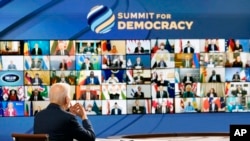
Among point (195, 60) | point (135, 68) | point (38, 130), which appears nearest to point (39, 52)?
point (135, 68)

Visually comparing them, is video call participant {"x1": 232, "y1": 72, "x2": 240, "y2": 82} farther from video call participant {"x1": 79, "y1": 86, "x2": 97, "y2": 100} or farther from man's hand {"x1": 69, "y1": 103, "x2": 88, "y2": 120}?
man's hand {"x1": 69, "y1": 103, "x2": 88, "y2": 120}

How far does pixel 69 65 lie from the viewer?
6.98m

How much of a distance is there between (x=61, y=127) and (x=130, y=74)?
149 inches

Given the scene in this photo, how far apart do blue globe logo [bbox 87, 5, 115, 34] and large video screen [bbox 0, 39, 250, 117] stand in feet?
0.69

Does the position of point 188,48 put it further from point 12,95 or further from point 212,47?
point 12,95

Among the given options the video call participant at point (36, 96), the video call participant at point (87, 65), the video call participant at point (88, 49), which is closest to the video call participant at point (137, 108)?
the video call participant at point (87, 65)

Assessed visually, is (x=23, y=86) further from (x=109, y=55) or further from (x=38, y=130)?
(x=38, y=130)

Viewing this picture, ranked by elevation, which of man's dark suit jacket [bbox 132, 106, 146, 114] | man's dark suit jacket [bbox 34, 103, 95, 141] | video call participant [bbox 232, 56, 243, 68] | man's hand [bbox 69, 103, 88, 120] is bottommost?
man's dark suit jacket [bbox 132, 106, 146, 114]

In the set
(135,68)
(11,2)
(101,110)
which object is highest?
(11,2)

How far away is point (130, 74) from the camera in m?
7.09

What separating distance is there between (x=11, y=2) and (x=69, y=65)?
1.31 meters

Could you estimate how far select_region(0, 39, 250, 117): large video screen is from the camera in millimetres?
6941

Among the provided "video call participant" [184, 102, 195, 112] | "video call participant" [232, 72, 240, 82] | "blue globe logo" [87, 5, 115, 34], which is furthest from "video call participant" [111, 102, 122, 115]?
"video call participant" [232, 72, 240, 82]

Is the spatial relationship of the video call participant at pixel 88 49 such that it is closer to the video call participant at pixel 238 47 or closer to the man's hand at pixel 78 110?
the video call participant at pixel 238 47
